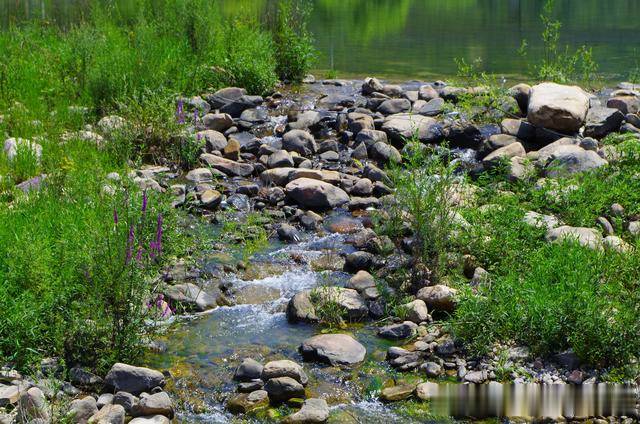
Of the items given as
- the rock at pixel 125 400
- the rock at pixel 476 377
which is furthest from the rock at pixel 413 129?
the rock at pixel 125 400

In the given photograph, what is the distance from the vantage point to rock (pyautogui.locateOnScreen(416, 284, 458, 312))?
5.98 m

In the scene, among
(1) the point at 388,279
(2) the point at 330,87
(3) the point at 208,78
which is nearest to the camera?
(1) the point at 388,279

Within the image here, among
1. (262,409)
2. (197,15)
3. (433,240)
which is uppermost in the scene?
(197,15)

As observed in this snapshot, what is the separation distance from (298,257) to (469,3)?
93.2 feet

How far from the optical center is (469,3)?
33.3 meters

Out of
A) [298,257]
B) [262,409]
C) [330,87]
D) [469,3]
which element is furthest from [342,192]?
[469,3]

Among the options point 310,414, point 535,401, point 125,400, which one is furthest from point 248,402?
point 535,401

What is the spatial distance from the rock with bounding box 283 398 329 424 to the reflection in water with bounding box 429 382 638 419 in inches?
26.8

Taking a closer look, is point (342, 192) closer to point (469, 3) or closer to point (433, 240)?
point (433, 240)

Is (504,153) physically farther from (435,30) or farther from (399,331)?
(435,30)

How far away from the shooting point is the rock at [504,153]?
887 cm

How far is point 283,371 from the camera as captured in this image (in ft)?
16.6

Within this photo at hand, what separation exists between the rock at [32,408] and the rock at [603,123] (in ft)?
23.6

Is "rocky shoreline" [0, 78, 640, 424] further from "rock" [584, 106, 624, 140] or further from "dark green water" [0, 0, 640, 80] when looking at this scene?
"dark green water" [0, 0, 640, 80]
